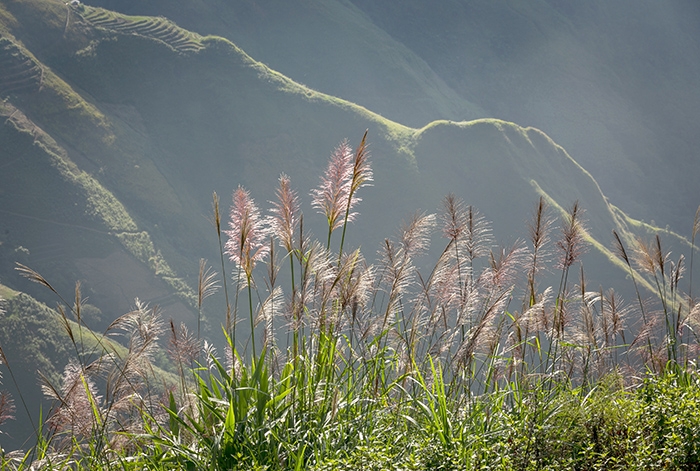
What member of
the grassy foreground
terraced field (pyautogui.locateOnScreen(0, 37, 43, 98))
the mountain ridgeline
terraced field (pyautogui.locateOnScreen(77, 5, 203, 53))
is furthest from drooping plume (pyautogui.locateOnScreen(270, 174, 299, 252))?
terraced field (pyautogui.locateOnScreen(77, 5, 203, 53))

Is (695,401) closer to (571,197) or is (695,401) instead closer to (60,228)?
(60,228)

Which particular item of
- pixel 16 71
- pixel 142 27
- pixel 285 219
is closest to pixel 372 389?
pixel 285 219

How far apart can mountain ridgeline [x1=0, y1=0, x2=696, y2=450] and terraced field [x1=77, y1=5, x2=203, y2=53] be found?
31 centimetres

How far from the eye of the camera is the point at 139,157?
88812 millimetres

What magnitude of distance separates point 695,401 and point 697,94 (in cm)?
16809

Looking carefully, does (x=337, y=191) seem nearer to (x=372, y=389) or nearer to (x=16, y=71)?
(x=372, y=389)

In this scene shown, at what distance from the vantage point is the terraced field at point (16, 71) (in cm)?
8588

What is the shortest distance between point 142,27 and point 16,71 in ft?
78.0

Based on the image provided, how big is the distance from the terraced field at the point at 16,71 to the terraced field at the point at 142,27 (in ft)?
47.3

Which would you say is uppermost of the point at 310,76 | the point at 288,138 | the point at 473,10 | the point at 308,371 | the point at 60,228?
the point at 473,10

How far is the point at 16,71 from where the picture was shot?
8825cm

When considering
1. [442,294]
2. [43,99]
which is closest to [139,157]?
[43,99]

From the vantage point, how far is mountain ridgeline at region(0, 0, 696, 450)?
72.5 meters

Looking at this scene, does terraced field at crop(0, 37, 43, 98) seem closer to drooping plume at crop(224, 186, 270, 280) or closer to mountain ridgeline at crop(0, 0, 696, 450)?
mountain ridgeline at crop(0, 0, 696, 450)
